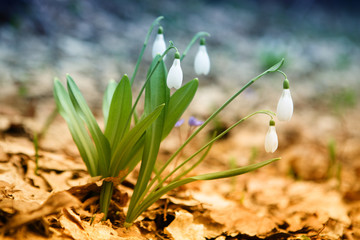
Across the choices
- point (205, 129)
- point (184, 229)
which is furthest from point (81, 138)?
point (205, 129)

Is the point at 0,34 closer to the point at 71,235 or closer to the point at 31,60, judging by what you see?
the point at 31,60

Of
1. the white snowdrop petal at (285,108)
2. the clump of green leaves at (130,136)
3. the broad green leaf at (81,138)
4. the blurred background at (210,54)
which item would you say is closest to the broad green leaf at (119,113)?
the clump of green leaves at (130,136)

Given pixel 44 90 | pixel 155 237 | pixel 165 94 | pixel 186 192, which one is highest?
pixel 44 90

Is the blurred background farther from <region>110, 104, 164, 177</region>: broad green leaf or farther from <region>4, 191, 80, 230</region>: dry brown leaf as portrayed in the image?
<region>4, 191, 80, 230</region>: dry brown leaf

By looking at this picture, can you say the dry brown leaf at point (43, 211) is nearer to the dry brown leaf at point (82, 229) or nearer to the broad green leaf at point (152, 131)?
the dry brown leaf at point (82, 229)

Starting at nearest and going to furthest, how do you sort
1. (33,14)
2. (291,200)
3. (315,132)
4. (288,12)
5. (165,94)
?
(165,94) < (291,200) < (315,132) < (33,14) < (288,12)

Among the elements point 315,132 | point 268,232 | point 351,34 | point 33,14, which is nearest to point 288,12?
point 351,34

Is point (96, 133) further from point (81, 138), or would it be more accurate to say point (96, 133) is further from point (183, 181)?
point (183, 181)
